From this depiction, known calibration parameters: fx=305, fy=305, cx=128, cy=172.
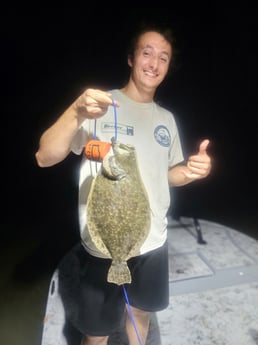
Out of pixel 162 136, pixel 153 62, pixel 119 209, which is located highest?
pixel 153 62

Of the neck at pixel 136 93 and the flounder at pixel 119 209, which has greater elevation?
the neck at pixel 136 93

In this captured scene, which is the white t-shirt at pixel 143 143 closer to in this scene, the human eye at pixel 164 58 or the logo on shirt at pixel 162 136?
the logo on shirt at pixel 162 136

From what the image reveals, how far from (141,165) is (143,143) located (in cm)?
9

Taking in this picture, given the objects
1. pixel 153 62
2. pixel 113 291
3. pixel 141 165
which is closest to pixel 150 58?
pixel 153 62

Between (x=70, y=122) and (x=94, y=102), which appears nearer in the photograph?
(x=94, y=102)

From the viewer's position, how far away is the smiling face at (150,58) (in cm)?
114

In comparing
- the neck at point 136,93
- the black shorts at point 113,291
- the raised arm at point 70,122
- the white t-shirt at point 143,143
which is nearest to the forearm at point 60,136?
the raised arm at point 70,122

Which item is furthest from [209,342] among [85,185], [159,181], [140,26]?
[140,26]

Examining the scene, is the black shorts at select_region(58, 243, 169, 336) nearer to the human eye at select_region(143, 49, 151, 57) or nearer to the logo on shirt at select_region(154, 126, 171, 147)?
the logo on shirt at select_region(154, 126, 171, 147)

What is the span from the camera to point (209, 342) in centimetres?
178

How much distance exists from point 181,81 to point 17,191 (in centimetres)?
288

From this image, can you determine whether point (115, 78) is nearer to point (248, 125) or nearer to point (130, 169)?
point (248, 125)

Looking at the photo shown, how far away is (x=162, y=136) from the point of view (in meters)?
1.25

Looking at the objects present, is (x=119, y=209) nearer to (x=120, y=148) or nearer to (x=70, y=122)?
(x=120, y=148)
